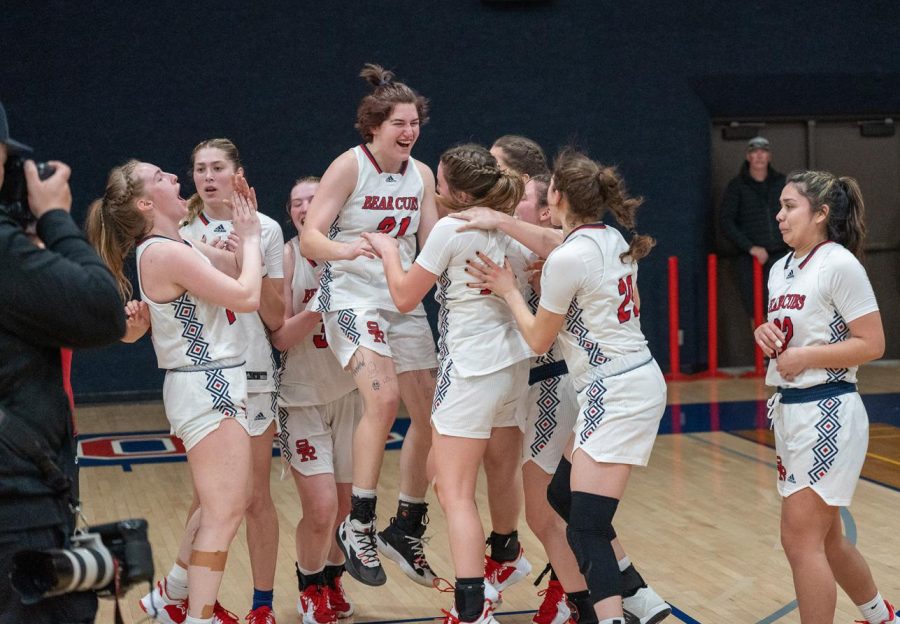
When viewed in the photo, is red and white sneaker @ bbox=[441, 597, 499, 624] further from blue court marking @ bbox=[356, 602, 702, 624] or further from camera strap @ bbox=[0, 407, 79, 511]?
camera strap @ bbox=[0, 407, 79, 511]

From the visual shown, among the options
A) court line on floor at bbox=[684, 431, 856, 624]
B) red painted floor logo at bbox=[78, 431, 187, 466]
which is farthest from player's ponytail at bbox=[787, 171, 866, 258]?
red painted floor logo at bbox=[78, 431, 187, 466]

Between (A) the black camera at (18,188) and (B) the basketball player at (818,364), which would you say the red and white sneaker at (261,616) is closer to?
(B) the basketball player at (818,364)

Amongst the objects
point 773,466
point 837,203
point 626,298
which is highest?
point 837,203

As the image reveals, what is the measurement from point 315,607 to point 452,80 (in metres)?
7.04

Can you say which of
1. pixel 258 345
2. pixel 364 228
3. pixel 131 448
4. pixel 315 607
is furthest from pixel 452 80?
pixel 315 607

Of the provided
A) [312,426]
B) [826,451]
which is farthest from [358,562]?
[826,451]

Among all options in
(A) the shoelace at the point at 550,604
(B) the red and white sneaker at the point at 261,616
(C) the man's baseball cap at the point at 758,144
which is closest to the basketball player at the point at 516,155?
(A) the shoelace at the point at 550,604

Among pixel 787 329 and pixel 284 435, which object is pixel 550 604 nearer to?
pixel 284 435

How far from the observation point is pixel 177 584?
423 centimetres

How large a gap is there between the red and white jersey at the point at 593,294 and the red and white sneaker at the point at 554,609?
3.48ft

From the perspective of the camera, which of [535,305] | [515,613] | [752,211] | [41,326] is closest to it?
[41,326]

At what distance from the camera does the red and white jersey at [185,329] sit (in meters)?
3.66

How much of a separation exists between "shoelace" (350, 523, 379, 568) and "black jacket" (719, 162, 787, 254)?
713 cm

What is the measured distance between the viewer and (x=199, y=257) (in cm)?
362
